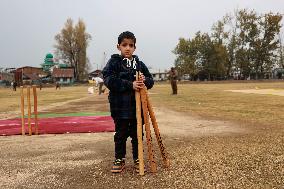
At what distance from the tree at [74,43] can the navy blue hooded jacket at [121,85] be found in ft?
271

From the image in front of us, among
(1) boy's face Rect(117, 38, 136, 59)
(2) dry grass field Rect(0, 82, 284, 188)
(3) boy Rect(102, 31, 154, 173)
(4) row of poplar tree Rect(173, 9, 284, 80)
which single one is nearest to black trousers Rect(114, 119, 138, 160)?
(3) boy Rect(102, 31, 154, 173)

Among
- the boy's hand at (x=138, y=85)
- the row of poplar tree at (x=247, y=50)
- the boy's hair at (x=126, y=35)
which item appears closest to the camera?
the boy's hand at (x=138, y=85)

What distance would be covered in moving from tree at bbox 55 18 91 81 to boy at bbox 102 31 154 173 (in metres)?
82.6

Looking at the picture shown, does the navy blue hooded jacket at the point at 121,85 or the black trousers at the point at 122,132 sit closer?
the navy blue hooded jacket at the point at 121,85

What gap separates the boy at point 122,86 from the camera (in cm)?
423

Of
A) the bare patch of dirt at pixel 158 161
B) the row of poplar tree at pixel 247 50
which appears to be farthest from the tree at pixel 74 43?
the bare patch of dirt at pixel 158 161

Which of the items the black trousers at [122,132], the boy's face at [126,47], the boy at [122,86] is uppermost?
the boy's face at [126,47]

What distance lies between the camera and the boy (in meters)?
4.23

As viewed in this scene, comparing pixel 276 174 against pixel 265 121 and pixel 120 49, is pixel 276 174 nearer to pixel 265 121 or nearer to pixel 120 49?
pixel 120 49

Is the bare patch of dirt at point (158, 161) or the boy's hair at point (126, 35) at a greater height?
the boy's hair at point (126, 35)

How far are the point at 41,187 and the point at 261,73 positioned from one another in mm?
80686

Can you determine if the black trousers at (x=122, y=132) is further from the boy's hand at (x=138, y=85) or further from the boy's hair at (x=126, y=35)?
the boy's hair at (x=126, y=35)

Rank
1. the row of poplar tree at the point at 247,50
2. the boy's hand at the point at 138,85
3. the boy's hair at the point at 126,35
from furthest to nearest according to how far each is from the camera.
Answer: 1. the row of poplar tree at the point at 247,50
2. the boy's hair at the point at 126,35
3. the boy's hand at the point at 138,85

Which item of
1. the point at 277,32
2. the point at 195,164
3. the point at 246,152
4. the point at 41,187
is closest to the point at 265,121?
the point at 246,152
